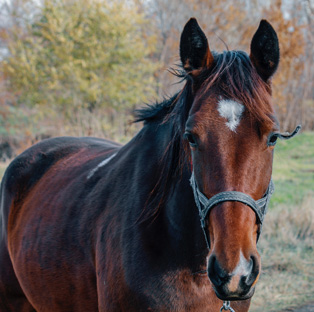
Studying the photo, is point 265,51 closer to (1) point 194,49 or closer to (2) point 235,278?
(1) point 194,49

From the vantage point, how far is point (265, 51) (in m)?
1.66

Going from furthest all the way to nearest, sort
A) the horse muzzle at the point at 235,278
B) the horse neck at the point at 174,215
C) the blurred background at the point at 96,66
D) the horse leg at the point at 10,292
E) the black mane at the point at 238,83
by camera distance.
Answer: the blurred background at the point at 96,66 < the horse leg at the point at 10,292 < the horse neck at the point at 174,215 < the black mane at the point at 238,83 < the horse muzzle at the point at 235,278

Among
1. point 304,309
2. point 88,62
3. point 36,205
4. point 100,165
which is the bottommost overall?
point 304,309

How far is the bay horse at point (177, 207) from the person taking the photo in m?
1.42

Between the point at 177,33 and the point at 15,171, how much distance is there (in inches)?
608

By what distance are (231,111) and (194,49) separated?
399 millimetres

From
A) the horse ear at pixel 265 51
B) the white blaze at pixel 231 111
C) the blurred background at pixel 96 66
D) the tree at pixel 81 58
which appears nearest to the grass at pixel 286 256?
the horse ear at pixel 265 51

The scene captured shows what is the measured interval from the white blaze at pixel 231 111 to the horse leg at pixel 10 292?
7.67 feet

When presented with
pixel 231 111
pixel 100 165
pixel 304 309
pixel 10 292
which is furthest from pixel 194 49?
pixel 304 309

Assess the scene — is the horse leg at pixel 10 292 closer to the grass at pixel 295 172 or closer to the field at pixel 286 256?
the field at pixel 286 256

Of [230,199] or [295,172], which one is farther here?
[295,172]

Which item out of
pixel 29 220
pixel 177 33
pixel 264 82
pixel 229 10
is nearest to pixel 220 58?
pixel 264 82

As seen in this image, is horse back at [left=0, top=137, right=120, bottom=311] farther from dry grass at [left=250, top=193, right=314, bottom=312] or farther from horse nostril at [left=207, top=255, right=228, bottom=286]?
dry grass at [left=250, top=193, right=314, bottom=312]

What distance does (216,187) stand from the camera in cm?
143
